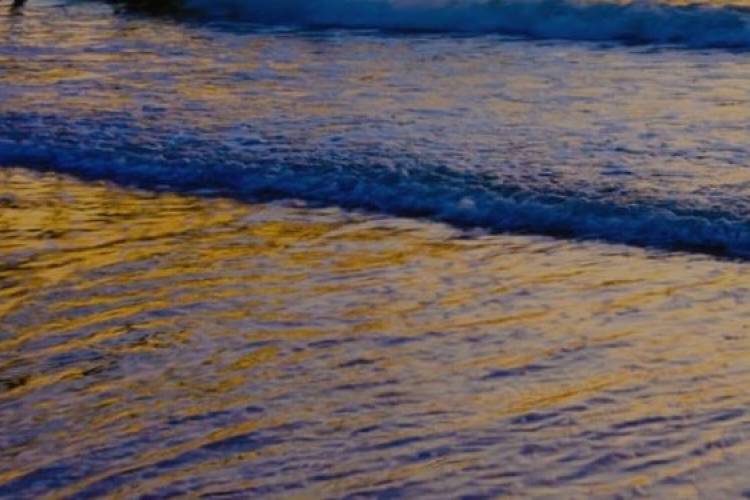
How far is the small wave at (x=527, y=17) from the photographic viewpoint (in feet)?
48.6

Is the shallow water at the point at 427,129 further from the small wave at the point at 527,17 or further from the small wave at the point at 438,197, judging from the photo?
the small wave at the point at 527,17

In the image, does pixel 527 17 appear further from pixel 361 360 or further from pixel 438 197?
pixel 361 360

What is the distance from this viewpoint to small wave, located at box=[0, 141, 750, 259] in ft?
20.7

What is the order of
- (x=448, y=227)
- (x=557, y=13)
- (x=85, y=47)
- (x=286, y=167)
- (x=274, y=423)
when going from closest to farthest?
(x=274, y=423), (x=448, y=227), (x=286, y=167), (x=85, y=47), (x=557, y=13)

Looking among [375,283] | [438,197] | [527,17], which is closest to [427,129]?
[438,197]

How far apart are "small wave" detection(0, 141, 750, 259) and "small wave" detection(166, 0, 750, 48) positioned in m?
6.95

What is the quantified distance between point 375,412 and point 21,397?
964 millimetres

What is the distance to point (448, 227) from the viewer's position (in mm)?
6629

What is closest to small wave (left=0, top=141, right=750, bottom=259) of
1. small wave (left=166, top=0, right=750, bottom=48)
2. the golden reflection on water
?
the golden reflection on water

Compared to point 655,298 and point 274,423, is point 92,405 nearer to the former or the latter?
point 274,423

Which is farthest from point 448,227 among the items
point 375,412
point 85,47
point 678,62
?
point 85,47

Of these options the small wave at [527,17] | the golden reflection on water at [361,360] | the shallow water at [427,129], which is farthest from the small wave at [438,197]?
the small wave at [527,17]

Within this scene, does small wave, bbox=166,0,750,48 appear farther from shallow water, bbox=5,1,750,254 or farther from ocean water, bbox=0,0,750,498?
ocean water, bbox=0,0,750,498

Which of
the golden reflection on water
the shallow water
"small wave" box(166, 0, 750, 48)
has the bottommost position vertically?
"small wave" box(166, 0, 750, 48)
